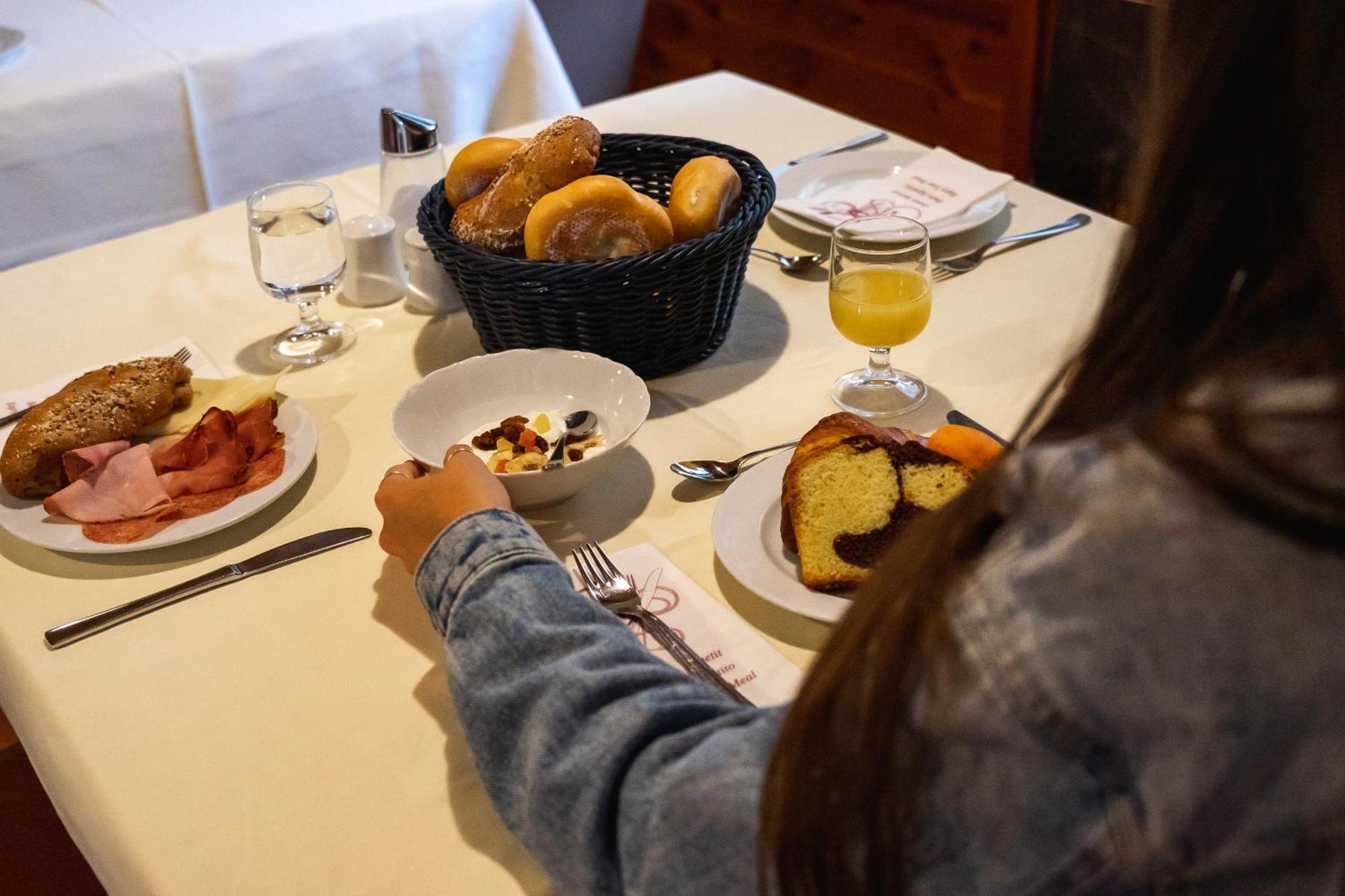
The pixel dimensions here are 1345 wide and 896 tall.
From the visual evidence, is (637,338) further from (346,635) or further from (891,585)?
(891,585)

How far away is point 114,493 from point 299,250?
0.34 meters

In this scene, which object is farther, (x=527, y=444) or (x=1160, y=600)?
(x=527, y=444)

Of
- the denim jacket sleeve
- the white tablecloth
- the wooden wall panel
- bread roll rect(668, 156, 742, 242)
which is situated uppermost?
bread roll rect(668, 156, 742, 242)

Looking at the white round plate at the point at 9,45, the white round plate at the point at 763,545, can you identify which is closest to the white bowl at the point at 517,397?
the white round plate at the point at 763,545

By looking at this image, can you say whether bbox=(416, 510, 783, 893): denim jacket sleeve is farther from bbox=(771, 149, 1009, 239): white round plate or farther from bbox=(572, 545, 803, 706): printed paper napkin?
bbox=(771, 149, 1009, 239): white round plate

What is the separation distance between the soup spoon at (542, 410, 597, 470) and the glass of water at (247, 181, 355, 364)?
0.35 meters

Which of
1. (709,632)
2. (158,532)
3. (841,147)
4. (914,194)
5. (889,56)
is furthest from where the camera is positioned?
(889,56)

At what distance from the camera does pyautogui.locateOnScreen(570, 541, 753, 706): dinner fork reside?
75 centimetres

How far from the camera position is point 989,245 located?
133 cm

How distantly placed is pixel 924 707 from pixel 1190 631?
3.7 inches

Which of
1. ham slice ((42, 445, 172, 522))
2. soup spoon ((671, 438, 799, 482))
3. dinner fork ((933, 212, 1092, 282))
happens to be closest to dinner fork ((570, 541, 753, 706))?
soup spoon ((671, 438, 799, 482))

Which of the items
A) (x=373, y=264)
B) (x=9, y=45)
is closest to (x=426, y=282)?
(x=373, y=264)

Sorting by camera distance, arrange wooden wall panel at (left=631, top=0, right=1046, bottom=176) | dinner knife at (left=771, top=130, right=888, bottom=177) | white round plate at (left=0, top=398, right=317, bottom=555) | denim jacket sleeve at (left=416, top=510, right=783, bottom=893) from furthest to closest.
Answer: wooden wall panel at (left=631, top=0, right=1046, bottom=176) → dinner knife at (left=771, top=130, right=888, bottom=177) → white round plate at (left=0, top=398, right=317, bottom=555) → denim jacket sleeve at (left=416, top=510, right=783, bottom=893)

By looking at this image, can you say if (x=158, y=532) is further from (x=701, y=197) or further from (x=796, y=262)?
(x=796, y=262)
